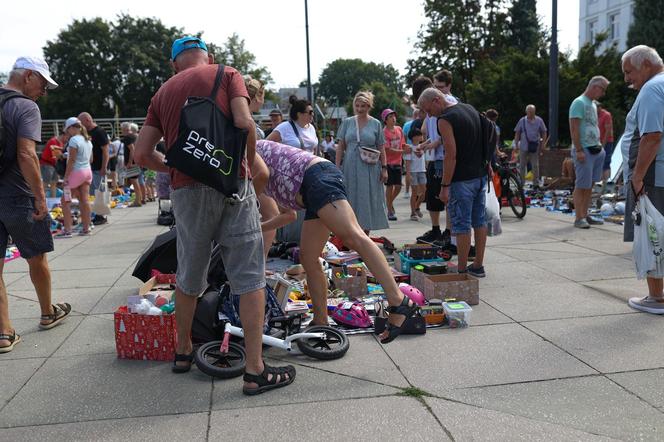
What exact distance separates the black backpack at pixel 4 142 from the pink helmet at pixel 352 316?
2.54m

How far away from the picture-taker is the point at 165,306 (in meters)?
4.06

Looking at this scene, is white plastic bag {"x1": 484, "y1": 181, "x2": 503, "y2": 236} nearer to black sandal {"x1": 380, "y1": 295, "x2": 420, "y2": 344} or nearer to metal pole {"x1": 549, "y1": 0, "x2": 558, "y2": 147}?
black sandal {"x1": 380, "y1": 295, "x2": 420, "y2": 344}

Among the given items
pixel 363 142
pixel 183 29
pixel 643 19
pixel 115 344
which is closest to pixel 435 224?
pixel 363 142

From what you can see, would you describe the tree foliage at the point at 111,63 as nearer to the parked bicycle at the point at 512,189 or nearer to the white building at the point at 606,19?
the white building at the point at 606,19

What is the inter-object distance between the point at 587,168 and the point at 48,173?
1264 cm

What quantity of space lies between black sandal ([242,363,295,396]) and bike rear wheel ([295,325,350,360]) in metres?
0.39

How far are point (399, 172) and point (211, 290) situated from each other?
6.05 meters

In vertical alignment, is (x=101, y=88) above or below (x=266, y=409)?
above

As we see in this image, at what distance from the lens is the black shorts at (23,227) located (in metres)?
4.00

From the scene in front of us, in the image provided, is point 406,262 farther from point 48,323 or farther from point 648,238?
point 48,323

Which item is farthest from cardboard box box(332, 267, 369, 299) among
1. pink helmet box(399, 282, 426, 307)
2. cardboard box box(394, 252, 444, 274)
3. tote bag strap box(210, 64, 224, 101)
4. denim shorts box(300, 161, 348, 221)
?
tote bag strap box(210, 64, 224, 101)

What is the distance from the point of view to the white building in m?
42.3

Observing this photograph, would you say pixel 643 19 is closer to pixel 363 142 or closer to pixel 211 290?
pixel 363 142

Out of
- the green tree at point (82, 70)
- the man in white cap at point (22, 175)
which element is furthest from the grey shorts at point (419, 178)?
the green tree at point (82, 70)
